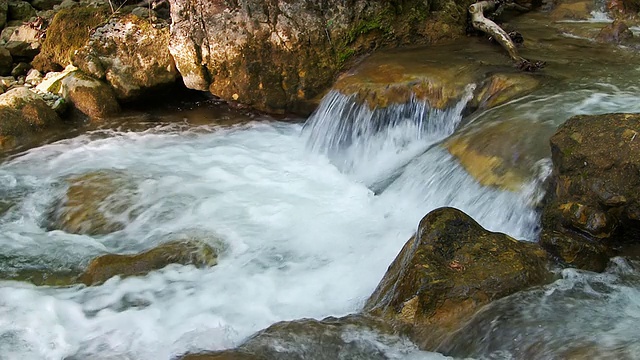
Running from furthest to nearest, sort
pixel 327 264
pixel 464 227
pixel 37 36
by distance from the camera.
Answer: pixel 37 36, pixel 327 264, pixel 464 227

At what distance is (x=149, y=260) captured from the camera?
510cm

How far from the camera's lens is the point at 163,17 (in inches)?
399

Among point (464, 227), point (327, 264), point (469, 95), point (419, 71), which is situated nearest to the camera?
point (464, 227)

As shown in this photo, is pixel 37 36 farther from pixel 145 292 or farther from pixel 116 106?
pixel 145 292

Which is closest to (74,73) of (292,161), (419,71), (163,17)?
(163,17)

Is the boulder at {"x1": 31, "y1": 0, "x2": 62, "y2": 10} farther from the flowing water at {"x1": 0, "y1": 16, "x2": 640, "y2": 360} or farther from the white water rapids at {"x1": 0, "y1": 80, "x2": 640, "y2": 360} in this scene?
the flowing water at {"x1": 0, "y1": 16, "x2": 640, "y2": 360}

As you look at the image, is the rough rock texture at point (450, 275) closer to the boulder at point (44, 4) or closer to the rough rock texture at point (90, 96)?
the rough rock texture at point (90, 96)

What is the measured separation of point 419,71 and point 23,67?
7.05 meters

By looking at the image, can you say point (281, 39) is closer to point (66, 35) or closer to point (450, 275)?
point (66, 35)

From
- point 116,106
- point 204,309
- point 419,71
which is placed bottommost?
point 204,309

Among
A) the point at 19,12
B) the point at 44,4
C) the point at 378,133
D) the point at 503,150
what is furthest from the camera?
the point at 44,4

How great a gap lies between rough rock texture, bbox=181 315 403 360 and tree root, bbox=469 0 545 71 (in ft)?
14.6

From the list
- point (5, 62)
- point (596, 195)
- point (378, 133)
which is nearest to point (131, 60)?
point (5, 62)

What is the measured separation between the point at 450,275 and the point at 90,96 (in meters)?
6.59
